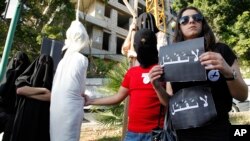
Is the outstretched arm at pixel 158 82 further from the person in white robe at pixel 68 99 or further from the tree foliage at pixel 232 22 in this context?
the tree foliage at pixel 232 22

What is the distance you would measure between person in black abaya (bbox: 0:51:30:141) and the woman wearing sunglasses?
1.58 m

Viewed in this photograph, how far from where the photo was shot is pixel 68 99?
9.76 feet

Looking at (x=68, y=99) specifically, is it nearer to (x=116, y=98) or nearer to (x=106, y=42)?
(x=116, y=98)

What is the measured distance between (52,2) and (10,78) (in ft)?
42.8

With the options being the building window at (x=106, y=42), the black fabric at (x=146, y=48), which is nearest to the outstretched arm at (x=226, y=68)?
the black fabric at (x=146, y=48)

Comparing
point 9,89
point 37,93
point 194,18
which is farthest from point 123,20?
point 194,18

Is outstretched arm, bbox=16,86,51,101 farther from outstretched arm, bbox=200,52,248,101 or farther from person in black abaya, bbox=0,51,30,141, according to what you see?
outstretched arm, bbox=200,52,248,101

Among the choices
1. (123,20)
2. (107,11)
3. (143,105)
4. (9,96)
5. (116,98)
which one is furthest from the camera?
(123,20)

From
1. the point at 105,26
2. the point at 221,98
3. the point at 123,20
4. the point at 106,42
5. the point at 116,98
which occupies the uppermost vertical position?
the point at 123,20

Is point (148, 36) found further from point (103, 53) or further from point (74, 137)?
point (103, 53)

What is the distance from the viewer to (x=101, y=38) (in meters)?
32.9

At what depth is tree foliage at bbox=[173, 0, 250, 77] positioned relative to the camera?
770 inches

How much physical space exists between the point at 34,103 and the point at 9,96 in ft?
1.14

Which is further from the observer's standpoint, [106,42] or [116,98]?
[106,42]
